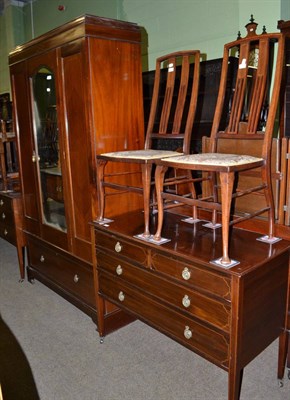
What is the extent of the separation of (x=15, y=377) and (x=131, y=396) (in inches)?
26.4

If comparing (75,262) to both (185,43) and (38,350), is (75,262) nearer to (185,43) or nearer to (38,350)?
(38,350)

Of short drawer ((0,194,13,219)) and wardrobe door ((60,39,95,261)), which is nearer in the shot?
wardrobe door ((60,39,95,261))

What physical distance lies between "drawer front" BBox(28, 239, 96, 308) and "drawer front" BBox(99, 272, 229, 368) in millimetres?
247

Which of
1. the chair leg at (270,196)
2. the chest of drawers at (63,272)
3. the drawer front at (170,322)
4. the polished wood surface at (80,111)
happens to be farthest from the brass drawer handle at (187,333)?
the chest of drawers at (63,272)

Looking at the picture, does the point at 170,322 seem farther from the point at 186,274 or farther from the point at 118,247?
the point at 118,247

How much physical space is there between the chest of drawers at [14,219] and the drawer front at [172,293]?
1340 mm

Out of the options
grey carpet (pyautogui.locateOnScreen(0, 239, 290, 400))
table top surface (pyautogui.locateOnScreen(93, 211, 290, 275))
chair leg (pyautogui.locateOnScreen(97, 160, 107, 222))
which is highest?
chair leg (pyautogui.locateOnScreen(97, 160, 107, 222))

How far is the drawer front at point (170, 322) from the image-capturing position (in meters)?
1.57

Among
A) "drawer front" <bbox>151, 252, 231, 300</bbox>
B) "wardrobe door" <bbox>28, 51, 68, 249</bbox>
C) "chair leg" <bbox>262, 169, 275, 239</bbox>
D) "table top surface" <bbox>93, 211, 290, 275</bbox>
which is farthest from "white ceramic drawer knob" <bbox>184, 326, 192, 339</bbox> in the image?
"wardrobe door" <bbox>28, 51, 68, 249</bbox>

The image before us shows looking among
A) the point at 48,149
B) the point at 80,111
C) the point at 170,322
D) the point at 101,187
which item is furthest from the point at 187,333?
the point at 48,149

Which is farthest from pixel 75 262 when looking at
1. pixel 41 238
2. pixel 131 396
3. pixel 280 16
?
pixel 280 16

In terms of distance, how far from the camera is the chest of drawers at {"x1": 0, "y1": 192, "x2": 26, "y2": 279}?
10.4ft

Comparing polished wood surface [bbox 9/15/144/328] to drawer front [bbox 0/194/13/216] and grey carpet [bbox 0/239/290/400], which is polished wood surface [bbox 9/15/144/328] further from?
drawer front [bbox 0/194/13/216]

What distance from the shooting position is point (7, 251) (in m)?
4.09
